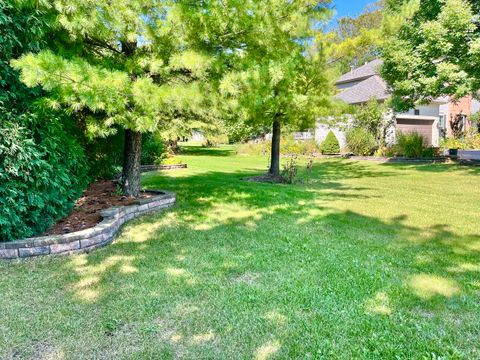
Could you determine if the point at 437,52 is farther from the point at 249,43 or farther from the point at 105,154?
the point at 105,154

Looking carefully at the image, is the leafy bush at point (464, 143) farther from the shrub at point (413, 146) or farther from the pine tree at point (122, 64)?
the pine tree at point (122, 64)

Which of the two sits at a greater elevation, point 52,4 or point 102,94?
point 52,4

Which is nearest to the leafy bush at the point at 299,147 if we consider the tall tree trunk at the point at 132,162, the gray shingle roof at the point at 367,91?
the gray shingle roof at the point at 367,91

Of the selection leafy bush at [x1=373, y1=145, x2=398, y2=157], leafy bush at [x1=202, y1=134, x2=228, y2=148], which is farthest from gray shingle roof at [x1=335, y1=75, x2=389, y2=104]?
leafy bush at [x1=202, y1=134, x2=228, y2=148]

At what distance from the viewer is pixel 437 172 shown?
44.3ft

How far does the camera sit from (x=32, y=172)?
4234mm

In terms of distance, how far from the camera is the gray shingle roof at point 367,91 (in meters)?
23.7

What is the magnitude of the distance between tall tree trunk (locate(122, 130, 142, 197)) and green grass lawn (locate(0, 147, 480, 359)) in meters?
1.17

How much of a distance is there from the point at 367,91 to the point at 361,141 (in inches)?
263

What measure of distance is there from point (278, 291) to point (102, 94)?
320 cm

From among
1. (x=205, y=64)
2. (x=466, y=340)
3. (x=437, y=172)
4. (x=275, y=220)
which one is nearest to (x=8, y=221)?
(x=205, y=64)

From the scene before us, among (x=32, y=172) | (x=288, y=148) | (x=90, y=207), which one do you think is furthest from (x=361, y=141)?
(x=32, y=172)

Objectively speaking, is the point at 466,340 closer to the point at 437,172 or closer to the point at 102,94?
the point at 102,94

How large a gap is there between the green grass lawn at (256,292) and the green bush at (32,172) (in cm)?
65
